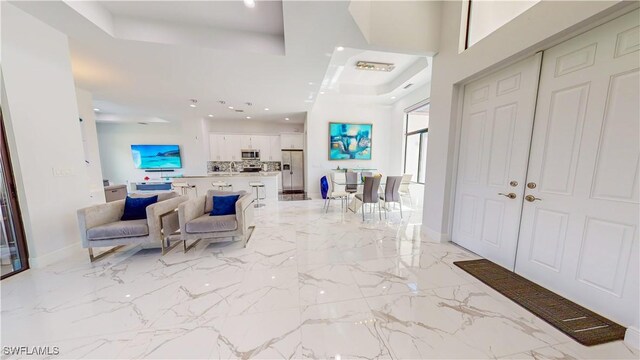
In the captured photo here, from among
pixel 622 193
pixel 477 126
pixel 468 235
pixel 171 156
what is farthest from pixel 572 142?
pixel 171 156

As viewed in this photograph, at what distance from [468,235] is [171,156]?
968 cm

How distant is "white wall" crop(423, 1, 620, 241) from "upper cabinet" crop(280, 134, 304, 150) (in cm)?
547

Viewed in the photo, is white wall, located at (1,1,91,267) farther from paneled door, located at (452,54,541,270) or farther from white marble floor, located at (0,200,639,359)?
paneled door, located at (452,54,541,270)

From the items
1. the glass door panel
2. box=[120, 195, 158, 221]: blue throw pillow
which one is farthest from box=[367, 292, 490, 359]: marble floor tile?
the glass door panel

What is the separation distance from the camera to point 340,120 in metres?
6.36

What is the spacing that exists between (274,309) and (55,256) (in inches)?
116

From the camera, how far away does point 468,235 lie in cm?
274

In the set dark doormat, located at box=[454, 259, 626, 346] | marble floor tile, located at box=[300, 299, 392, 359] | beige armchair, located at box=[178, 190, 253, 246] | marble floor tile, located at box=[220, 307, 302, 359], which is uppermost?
beige armchair, located at box=[178, 190, 253, 246]

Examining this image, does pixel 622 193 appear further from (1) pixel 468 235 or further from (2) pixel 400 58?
(2) pixel 400 58

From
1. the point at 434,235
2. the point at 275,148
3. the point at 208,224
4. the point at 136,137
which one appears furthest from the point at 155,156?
the point at 434,235

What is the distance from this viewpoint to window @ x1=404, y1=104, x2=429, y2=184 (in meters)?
5.48

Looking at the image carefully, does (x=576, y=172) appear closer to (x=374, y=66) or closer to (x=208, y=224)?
(x=374, y=66)

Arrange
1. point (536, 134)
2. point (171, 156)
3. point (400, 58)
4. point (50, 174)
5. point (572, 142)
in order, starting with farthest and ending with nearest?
point (171, 156)
point (400, 58)
point (50, 174)
point (536, 134)
point (572, 142)

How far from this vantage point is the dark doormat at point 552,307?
1430mm
